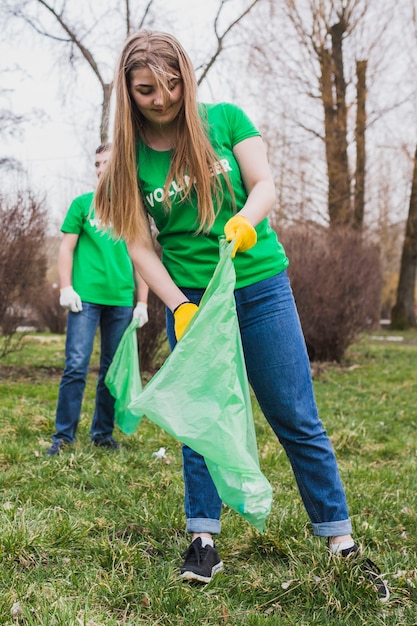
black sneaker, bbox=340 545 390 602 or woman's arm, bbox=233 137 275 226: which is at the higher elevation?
woman's arm, bbox=233 137 275 226

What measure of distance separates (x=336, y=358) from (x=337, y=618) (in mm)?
7562

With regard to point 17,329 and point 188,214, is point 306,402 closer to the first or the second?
point 188,214

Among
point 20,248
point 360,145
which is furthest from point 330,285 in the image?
point 360,145

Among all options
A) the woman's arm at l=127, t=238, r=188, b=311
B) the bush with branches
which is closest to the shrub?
the bush with branches

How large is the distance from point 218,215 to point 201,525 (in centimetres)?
105

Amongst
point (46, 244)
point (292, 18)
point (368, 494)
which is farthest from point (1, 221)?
point (292, 18)

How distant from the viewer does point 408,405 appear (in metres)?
5.87

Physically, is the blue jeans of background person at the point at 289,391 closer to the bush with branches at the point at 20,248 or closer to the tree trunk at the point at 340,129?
the bush with branches at the point at 20,248

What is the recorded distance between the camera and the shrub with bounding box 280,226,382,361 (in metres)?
8.59

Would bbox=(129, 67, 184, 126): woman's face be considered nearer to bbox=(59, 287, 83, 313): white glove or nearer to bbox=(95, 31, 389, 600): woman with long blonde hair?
bbox=(95, 31, 389, 600): woman with long blonde hair

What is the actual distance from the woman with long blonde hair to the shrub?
21.0 ft

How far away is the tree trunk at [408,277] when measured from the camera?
54.4ft

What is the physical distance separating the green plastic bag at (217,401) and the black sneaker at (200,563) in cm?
35

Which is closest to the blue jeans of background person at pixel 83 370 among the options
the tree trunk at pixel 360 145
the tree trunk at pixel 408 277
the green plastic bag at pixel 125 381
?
the green plastic bag at pixel 125 381
